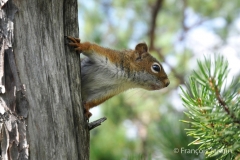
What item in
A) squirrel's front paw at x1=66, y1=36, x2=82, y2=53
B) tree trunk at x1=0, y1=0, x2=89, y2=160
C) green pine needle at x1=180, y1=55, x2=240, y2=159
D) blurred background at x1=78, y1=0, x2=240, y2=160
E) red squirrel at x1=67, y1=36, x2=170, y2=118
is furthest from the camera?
blurred background at x1=78, y1=0, x2=240, y2=160

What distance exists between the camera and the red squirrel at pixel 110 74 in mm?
2482

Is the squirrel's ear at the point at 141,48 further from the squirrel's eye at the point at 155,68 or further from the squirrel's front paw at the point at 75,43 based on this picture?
the squirrel's front paw at the point at 75,43

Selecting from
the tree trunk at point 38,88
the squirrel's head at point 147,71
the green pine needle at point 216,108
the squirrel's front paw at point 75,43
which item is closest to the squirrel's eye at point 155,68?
the squirrel's head at point 147,71

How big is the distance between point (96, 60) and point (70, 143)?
0.82 metres

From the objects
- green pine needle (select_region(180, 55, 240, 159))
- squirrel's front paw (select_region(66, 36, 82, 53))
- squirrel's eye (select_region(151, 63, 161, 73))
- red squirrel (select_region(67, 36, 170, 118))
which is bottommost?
green pine needle (select_region(180, 55, 240, 159))

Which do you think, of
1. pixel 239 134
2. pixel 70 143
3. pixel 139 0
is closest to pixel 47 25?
pixel 70 143

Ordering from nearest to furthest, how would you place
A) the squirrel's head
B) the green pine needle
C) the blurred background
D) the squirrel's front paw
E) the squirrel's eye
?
the green pine needle
the squirrel's front paw
the squirrel's head
the squirrel's eye
the blurred background

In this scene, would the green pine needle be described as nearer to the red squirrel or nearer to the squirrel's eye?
the red squirrel

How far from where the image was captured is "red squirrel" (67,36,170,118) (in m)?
2.48

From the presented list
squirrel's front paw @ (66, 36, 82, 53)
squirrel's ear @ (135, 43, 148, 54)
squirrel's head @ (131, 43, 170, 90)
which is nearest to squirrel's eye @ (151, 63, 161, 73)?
squirrel's head @ (131, 43, 170, 90)

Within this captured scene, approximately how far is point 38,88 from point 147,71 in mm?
1355

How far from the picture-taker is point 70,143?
69.3 inches

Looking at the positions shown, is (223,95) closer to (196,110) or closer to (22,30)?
(196,110)

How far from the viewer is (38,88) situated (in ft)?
5.47
